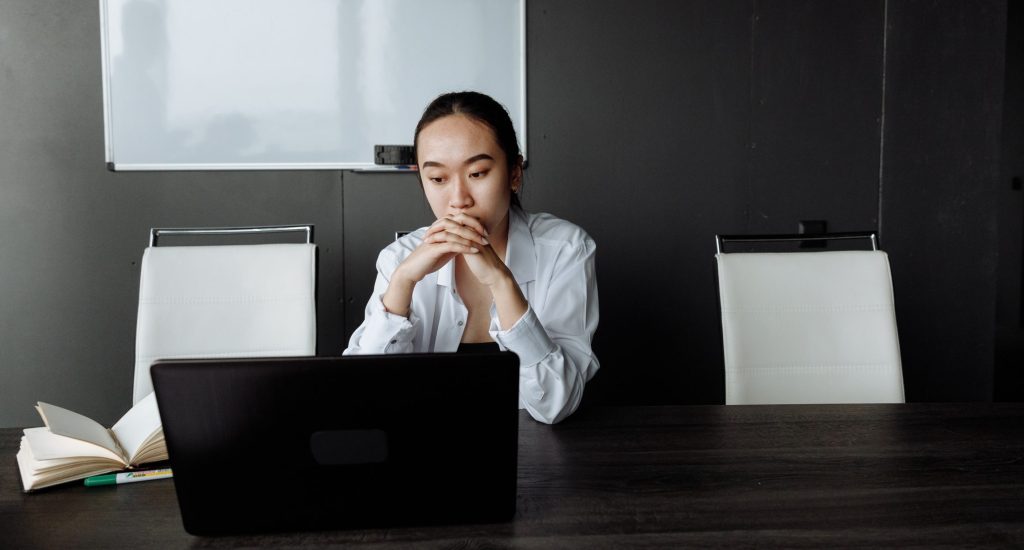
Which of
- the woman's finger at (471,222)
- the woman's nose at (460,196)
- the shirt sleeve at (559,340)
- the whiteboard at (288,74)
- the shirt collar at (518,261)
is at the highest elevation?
the whiteboard at (288,74)

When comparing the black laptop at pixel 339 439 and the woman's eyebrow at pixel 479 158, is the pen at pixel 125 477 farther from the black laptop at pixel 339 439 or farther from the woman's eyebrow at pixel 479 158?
the woman's eyebrow at pixel 479 158

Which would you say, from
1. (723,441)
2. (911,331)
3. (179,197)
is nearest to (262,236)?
(179,197)

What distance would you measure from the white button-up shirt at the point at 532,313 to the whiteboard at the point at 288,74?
1030 millimetres

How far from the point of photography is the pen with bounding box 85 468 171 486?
0.97 meters

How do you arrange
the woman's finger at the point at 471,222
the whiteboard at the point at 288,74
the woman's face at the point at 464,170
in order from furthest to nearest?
the whiteboard at the point at 288,74 → the woman's face at the point at 464,170 → the woman's finger at the point at 471,222

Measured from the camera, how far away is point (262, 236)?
104 inches

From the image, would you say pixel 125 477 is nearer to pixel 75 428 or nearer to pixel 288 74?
pixel 75 428

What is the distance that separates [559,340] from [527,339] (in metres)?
0.19

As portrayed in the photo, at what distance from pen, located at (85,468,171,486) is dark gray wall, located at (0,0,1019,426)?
5.55ft

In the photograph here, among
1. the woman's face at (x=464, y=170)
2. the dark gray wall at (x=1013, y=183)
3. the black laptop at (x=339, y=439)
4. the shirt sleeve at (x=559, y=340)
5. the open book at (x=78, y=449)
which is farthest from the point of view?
the dark gray wall at (x=1013, y=183)

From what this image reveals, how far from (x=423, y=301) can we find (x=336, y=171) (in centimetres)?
119

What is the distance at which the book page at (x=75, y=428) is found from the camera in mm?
993

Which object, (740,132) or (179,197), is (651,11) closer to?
(740,132)

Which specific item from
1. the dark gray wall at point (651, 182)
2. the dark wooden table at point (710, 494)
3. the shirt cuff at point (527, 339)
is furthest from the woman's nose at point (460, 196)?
the dark gray wall at point (651, 182)
